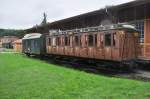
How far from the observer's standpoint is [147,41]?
22.1 metres

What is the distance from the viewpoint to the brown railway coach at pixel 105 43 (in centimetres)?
1842

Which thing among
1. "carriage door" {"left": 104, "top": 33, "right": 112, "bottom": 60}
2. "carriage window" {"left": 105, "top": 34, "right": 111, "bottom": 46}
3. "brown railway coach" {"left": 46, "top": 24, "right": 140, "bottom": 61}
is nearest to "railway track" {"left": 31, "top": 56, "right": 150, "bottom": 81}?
"brown railway coach" {"left": 46, "top": 24, "right": 140, "bottom": 61}

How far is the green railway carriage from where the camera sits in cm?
3403

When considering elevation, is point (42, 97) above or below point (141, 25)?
below

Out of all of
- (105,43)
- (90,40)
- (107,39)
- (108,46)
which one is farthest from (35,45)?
(108,46)

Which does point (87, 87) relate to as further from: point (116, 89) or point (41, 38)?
point (41, 38)

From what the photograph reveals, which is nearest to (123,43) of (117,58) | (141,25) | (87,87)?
(117,58)

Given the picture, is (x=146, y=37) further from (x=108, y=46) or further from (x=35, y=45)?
(x=35, y=45)

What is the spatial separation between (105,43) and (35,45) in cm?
1802

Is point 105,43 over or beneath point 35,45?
over

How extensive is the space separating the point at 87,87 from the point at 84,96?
1.62 metres

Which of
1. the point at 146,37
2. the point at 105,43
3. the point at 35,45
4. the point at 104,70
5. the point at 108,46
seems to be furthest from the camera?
the point at 35,45

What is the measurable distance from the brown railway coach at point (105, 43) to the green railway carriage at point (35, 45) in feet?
28.7

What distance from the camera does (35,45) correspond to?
36.4 meters
